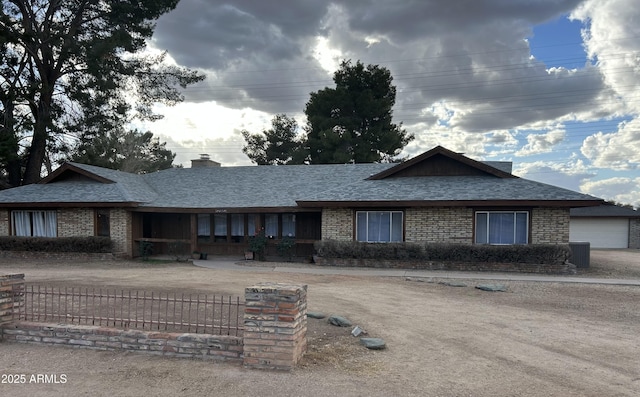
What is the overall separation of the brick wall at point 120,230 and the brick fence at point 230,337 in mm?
12108

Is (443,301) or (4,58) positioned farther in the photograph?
(4,58)

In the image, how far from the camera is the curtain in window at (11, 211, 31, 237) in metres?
19.4

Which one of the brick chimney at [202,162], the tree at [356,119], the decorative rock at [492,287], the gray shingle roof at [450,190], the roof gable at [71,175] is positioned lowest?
the decorative rock at [492,287]

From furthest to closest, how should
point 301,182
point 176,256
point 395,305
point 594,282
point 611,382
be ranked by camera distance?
1. point 301,182
2. point 176,256
3. point 594,282
4. point 395,305
5. point 611,382

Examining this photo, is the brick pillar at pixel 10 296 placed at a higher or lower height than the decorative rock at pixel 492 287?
higher

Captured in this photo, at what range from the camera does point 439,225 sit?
16125 mm

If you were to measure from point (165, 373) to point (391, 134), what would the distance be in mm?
31962

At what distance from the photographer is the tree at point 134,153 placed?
36.8m

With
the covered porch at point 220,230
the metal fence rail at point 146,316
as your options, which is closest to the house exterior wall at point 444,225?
the covered porch at point 220,230

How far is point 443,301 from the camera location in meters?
9.87

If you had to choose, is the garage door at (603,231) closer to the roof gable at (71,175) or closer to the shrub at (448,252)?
the shrub at (448,252)

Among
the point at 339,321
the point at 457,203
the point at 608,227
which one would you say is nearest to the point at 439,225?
the point at 457,203

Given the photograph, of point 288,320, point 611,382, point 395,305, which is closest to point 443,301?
point 395,305

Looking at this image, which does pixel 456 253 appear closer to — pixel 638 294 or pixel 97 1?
pixel 638 294
